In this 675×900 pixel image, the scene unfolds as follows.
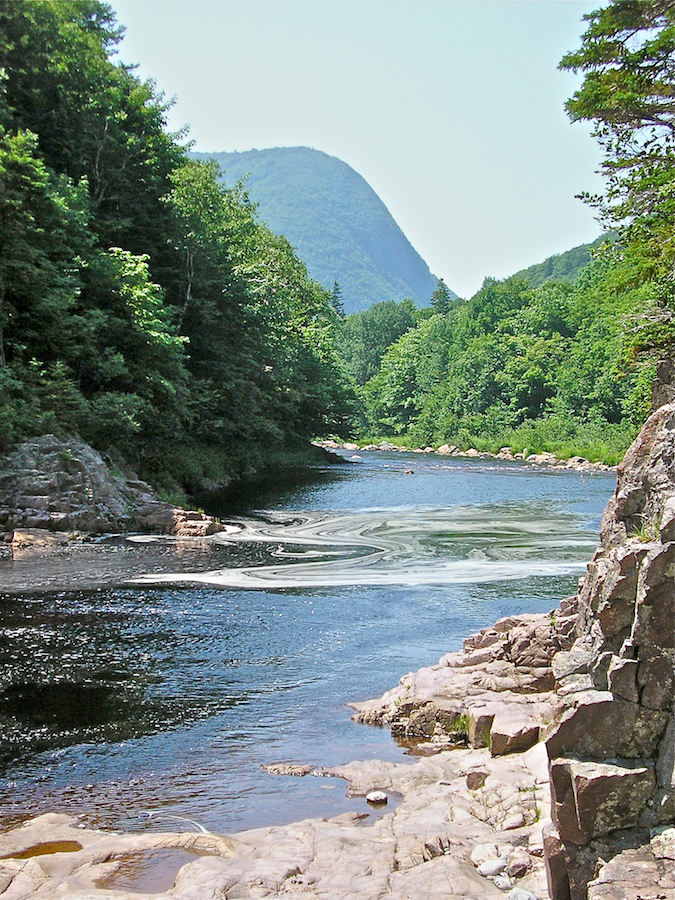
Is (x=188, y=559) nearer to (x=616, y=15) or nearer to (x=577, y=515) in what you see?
(x=577, y=515)

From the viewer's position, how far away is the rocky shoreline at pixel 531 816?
5777 mm

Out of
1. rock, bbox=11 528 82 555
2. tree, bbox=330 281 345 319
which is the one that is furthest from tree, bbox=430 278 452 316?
rock, bbox=11 528 82 555

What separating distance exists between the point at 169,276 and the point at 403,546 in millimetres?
21924

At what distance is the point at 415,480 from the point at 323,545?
2016 cm

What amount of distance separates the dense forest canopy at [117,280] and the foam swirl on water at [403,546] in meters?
6.49

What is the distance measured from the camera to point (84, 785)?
8.91 metres

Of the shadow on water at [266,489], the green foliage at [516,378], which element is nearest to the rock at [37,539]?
the shadow on water at [266,489]

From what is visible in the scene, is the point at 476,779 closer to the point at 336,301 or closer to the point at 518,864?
the point at 518,864

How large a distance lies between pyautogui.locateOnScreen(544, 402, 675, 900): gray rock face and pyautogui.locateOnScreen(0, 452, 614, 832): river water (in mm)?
2907

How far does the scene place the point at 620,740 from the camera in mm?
5980

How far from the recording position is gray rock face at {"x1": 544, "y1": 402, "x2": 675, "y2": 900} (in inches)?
225

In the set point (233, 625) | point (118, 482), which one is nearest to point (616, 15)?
point (233, 625)

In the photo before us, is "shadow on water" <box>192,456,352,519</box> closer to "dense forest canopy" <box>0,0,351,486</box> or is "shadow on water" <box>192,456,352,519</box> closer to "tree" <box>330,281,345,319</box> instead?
"dense forest canopy" <box>0,0,351,486</box>

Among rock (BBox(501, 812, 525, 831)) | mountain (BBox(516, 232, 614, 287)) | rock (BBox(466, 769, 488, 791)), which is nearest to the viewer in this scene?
rock (BBox(501, 812, 525, 831))
